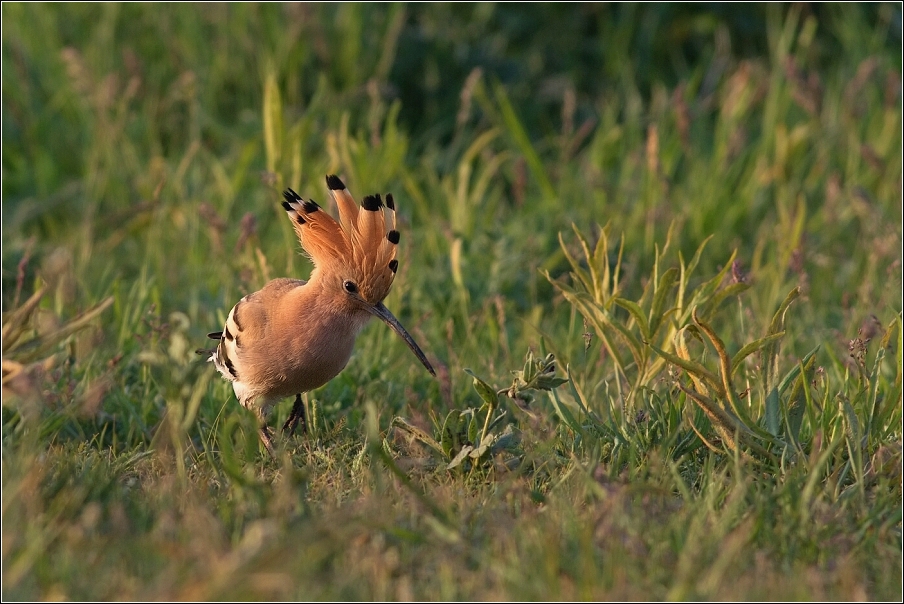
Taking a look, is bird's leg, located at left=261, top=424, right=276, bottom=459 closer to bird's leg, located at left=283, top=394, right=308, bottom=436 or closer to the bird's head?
bird's leg, located at left=283, top=394, right=308, bottom=436

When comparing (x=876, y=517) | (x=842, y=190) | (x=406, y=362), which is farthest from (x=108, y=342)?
(x=842, y=190)

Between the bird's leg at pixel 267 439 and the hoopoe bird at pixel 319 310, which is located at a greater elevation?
the hoopoe bird at pixel 319 310

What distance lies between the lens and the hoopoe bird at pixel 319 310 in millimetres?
3326

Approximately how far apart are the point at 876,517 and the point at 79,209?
13.3 ft

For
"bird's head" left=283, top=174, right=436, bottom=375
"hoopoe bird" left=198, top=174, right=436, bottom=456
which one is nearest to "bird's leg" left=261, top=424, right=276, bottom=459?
"hoopoe bird" left=198, top=174, right=436, bottom=456

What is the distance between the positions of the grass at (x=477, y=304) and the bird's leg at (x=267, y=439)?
0.07 meters

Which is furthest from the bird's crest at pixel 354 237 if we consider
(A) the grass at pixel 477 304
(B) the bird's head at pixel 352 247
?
(A) the grass at pixel 477 304

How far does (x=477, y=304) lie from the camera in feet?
14.6

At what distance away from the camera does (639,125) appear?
5.87 meters

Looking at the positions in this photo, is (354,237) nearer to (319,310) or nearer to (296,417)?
(319,310)

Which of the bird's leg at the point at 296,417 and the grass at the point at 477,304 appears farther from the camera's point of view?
the bird's leg at the point at 296,417

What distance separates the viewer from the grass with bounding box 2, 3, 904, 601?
8.21ft

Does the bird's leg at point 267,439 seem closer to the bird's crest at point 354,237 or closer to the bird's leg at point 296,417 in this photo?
the bird's leg at point 296,417

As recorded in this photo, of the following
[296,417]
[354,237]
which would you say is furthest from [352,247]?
[296,417]
